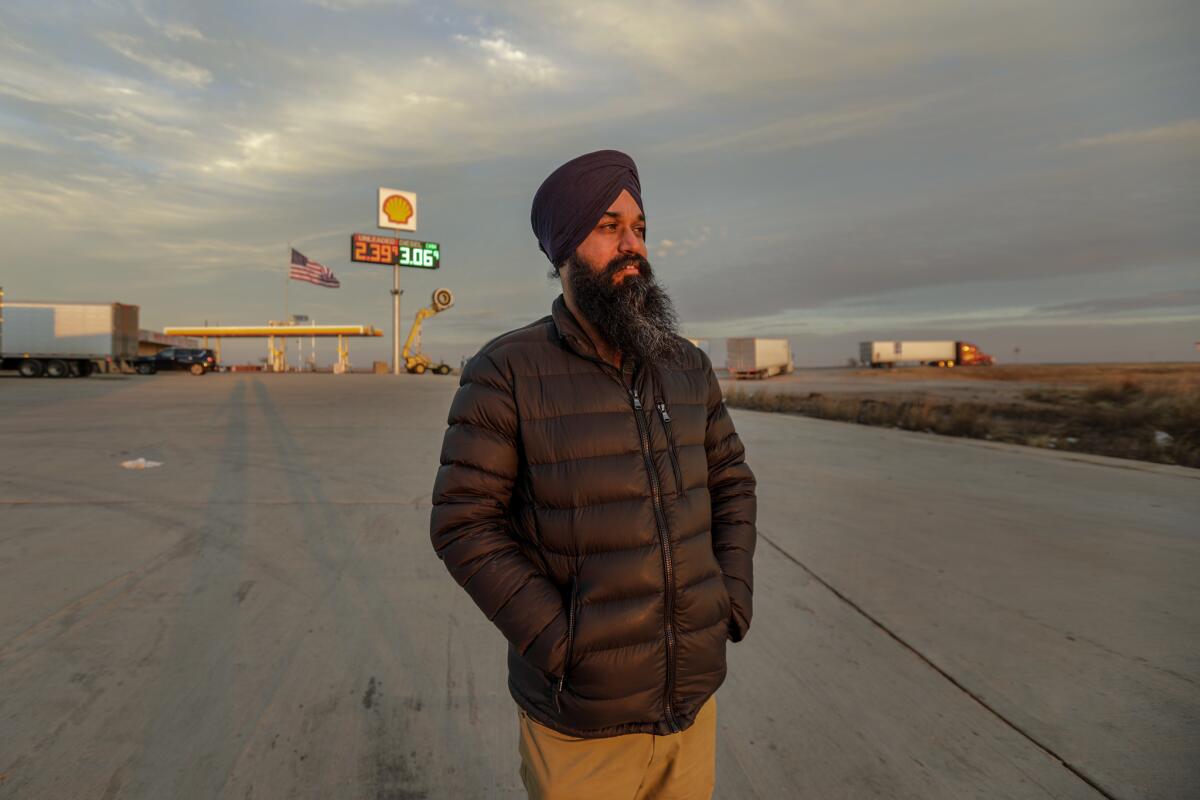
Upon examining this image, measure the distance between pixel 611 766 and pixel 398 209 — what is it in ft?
168

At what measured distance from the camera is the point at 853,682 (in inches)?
115

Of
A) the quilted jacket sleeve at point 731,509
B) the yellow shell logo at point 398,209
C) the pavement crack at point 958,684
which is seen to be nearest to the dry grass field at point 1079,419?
the pavement crack at point 958,684

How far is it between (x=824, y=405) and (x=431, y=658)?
1892 centimetres

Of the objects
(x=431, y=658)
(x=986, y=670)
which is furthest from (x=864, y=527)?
(x=431, y=658)

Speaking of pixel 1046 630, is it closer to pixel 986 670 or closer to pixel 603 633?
pixel 986 670

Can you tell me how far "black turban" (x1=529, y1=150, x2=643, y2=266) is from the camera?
160 cm

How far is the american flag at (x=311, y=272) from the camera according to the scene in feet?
141

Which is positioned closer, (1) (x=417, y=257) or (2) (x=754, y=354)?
(1) (x=417, y=257)

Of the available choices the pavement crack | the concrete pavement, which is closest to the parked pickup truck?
the concrete pavement

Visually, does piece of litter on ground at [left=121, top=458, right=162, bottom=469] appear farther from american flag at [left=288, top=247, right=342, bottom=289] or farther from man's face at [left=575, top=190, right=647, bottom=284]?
american flag at [left=288, top=247, right=342, bottom=289]

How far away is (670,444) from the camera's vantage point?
5.28ft

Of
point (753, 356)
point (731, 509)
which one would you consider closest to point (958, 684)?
point (731, 509)

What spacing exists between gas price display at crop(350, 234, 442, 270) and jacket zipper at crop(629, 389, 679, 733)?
1915 inches

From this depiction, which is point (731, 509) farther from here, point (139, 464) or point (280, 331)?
point (280, 331)
